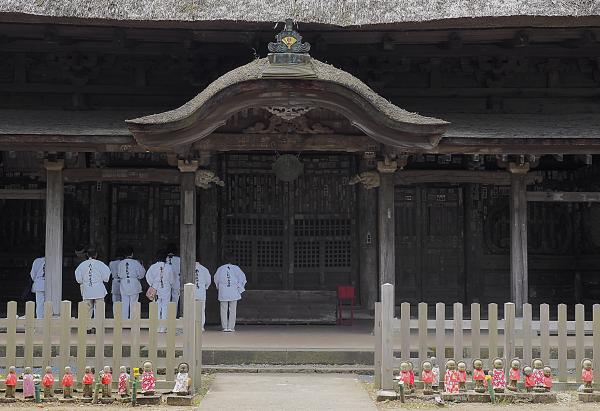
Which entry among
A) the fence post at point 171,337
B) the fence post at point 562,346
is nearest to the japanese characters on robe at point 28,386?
the fence post at point 171,337

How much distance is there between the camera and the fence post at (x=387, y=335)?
317 inches

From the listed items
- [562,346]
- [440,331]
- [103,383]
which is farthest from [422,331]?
[103,383]

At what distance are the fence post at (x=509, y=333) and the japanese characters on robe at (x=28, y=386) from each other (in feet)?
16.8

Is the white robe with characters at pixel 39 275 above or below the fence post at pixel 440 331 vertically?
above

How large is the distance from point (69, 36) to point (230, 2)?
2923 millimetres

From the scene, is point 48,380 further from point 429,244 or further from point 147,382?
point 429,244

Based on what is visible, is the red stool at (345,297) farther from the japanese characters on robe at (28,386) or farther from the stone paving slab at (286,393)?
the japanese characters on robe at (28,386)

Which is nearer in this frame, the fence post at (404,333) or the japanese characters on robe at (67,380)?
the japanese characters on robe at (67,380)

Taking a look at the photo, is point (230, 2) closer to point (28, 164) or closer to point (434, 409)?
point (28, 164)

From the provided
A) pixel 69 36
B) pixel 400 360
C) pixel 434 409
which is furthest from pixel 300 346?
pixel 69 36

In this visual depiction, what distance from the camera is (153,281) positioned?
12547 millimetres

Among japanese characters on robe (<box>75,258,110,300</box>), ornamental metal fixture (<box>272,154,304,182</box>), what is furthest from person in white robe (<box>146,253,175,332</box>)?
ornamental metal fixture (<box>272,154,304,182</box>)

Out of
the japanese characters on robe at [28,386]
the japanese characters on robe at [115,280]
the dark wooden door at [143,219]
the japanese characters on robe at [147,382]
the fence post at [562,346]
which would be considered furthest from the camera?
the dark wooden door at [143,219]

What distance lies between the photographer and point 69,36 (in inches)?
518
